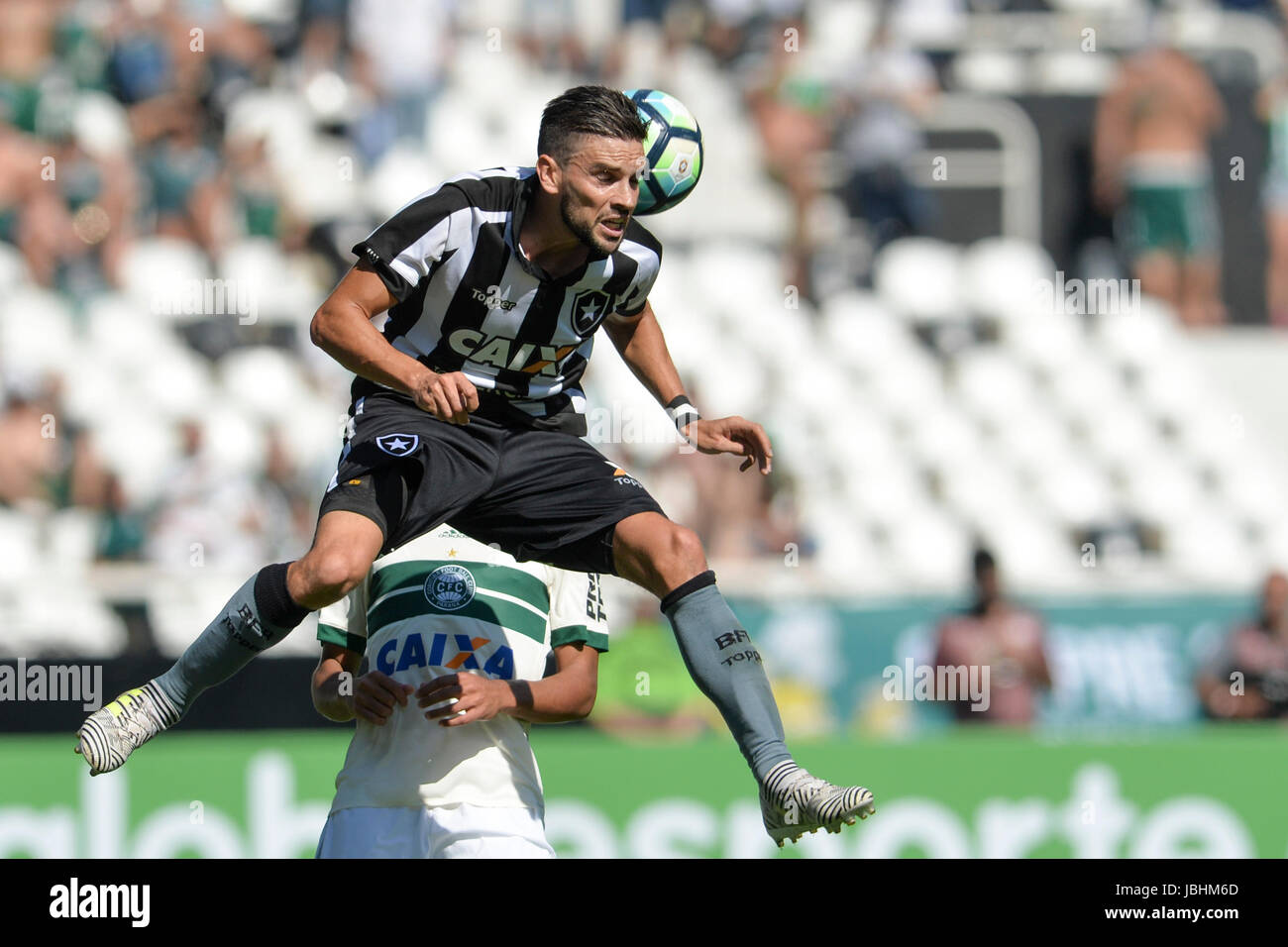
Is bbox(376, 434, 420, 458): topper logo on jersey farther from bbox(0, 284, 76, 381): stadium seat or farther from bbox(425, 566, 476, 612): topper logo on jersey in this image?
bbox(0, 284, 76, 381): stadium seat

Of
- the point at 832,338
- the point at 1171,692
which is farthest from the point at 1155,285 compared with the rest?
the point at 1171,692

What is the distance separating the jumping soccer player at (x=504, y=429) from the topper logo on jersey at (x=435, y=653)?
11.3 inches

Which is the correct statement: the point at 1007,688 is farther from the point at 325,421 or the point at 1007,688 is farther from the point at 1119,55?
the point at 1119,55

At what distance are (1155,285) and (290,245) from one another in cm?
642

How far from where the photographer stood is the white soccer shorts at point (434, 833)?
530 cm

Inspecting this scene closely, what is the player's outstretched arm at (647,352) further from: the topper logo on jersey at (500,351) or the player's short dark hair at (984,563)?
the player's short dark hair at (984,563)

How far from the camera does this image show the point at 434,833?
532 centimetres

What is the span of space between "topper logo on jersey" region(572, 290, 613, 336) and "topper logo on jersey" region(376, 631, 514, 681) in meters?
0.96

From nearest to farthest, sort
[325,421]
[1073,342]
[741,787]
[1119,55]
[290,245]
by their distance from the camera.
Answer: [741,787]
[325,421]
[290,245]
[1073,342]
[1119,55]

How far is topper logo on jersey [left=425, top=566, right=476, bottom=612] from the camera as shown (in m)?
5.43

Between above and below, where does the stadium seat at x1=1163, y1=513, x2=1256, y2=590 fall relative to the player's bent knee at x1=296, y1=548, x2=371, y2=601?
above

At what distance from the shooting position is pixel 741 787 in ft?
28.2

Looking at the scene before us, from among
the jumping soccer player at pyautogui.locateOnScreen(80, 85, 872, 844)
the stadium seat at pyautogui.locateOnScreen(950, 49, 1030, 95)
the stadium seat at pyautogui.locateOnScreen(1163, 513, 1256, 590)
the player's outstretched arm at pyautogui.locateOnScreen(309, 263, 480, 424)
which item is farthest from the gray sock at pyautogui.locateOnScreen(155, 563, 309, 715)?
the stadium seat at pyautogui.locateOnScreen(950, 49, 1030, 95)

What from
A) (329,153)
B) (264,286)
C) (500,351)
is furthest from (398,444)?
(329,153)
